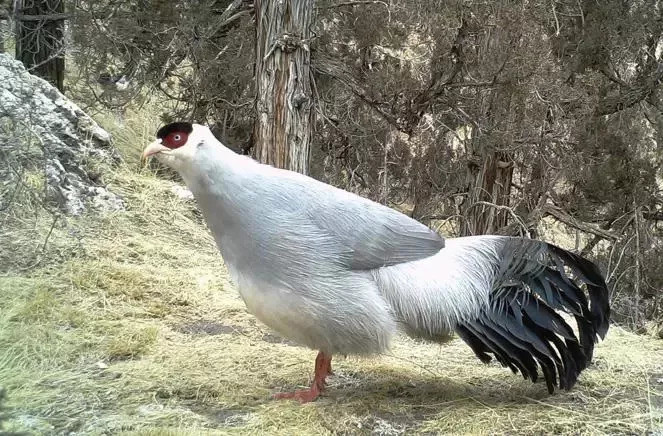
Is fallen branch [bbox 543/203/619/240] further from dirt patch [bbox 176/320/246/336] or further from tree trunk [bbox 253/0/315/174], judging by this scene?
dirt patch [bbox 176/320/246/336]

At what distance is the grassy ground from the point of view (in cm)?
329

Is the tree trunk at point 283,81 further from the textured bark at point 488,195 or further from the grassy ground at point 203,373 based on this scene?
the textured bark at point 488,195

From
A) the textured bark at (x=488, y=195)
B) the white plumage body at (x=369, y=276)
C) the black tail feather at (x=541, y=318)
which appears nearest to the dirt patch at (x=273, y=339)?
the white plumage body at (x=369, y=276)

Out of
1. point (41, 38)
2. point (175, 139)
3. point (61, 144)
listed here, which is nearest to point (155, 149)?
point (175, 139)

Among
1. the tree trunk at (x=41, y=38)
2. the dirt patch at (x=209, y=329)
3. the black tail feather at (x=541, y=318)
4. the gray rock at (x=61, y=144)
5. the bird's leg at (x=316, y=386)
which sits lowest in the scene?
the dirt patch at (x=209, y=329)

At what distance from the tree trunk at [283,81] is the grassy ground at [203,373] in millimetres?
1115

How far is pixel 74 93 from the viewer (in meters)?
8.28

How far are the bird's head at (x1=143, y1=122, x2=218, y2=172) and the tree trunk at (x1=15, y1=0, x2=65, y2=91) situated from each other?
5407 millimetres

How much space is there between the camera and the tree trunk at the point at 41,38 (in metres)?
8.21

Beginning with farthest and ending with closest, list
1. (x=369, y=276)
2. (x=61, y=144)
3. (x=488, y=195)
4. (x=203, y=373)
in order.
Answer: (x=488, y=195) → (x=61, y=144) → (x=203, y=373) → (x=369, y=276)

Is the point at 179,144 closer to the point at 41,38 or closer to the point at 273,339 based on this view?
the point at 273,339

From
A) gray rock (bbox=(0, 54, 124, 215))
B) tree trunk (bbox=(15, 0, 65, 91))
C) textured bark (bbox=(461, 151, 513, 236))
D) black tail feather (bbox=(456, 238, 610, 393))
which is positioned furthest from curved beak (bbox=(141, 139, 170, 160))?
tree trunk (bbox=(15, 0, 65, 91))

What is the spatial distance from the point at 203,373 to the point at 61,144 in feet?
9.88

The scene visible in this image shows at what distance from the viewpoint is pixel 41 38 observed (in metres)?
8.35
